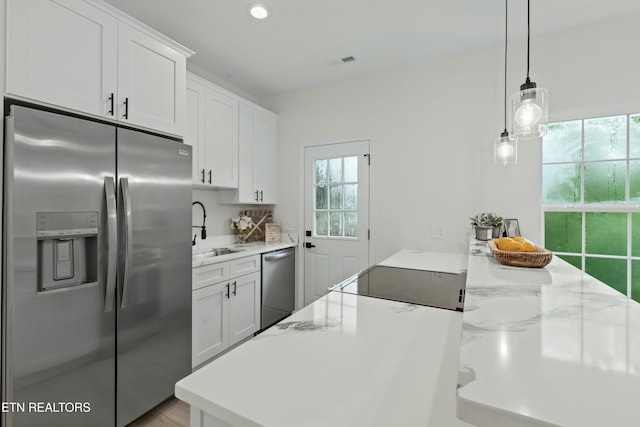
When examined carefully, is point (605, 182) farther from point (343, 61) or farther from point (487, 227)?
point (343, 61)

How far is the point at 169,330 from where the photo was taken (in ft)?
5.95

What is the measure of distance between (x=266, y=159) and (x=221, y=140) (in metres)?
0.69

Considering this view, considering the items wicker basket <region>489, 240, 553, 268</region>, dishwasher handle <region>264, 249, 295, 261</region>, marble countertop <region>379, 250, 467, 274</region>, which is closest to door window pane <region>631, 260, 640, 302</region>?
marble countertop <region>379, 250, 467, 274</region>

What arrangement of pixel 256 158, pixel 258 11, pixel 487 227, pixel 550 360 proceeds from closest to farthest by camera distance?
pixel 550 360 < pixel 258 11 < pixel 487 227 < pixel 256 158

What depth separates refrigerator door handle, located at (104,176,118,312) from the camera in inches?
57.1

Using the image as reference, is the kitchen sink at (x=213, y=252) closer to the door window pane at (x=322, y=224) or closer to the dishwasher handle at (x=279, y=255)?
the dishwasher handle at (x=279, y=255)

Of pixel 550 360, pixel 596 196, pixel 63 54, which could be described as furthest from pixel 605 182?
pixel 63 54

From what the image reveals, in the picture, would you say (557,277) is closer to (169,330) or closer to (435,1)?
(435,1)

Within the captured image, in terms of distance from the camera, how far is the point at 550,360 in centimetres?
43

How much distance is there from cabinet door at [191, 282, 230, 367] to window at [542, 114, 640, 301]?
2.70 meters

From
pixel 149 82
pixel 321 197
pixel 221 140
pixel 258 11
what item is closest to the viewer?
pixel 149 82

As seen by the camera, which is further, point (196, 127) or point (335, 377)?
point (196, 127)

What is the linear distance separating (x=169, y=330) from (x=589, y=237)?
3110mm
